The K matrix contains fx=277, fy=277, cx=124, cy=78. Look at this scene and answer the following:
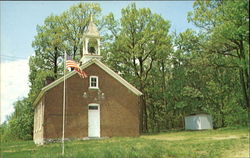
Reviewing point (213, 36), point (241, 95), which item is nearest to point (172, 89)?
point (241, 95)

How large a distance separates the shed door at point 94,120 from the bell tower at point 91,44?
5.01 metres

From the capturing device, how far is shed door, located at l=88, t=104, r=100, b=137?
23016mm

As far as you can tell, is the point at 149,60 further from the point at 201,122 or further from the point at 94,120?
the point at 94,120

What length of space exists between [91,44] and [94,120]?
8.06 metres

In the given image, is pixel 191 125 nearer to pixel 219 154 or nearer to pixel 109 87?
pixel 109 87

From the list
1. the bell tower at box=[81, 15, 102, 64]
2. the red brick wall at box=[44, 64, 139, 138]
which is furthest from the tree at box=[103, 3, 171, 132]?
Result: the red brick wall at box=[44, 64, 139, 138]

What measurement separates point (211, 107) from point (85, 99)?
19.8m

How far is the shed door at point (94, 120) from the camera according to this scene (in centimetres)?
2302

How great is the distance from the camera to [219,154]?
10.8 metres

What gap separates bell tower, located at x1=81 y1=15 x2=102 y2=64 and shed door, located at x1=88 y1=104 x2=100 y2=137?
5.01m

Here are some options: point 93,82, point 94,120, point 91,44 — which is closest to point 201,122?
point 94,120

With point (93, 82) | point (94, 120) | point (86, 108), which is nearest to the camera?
point (86, 108)

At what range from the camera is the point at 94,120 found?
23.2m

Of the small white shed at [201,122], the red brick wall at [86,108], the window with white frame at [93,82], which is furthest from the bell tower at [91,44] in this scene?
the small white shed at [201,122]
